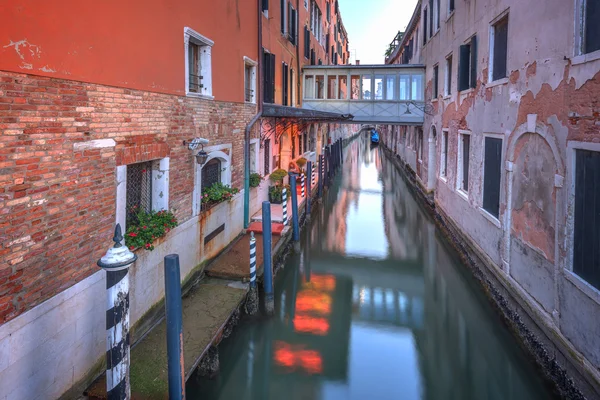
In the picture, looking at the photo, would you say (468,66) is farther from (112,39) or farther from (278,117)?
(112,39)

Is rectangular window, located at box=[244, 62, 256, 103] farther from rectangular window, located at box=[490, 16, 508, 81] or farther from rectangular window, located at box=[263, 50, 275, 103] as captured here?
rectangular window, located at box=[490, 16, 508, 81]

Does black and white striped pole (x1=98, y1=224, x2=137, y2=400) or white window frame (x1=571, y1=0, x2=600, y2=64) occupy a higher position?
white window frame (x1=571, y1=0, x2=600, y2=64)

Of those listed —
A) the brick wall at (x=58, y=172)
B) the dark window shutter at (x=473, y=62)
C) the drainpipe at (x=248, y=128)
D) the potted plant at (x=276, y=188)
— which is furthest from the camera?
the potted plant at (x=276, y=188)

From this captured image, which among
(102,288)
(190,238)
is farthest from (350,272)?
(102,288)

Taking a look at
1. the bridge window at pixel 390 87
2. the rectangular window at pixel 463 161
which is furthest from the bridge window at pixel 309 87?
the rectangular window at pixel 463 161

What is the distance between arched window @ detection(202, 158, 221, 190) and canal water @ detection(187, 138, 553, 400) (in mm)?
2416

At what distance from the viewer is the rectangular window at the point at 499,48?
7.65 metres

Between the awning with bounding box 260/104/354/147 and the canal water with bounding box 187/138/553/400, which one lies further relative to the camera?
the awning with bounding box 260/104/354/147

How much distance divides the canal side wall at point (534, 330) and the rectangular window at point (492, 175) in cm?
93

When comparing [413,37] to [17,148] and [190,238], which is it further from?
[17,148]

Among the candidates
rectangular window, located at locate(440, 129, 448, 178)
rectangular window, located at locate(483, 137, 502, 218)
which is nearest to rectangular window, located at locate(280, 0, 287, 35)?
rectangular window, located at locate(440, 129, 448, 178)

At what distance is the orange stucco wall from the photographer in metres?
3.31

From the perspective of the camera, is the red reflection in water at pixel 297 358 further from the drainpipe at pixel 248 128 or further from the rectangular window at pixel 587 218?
the drainpipe at pixel 248 128

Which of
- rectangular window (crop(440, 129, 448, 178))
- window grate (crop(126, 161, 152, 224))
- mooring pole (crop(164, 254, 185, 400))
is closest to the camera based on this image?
mooring pole (crop(164, 254, 185, 400))
